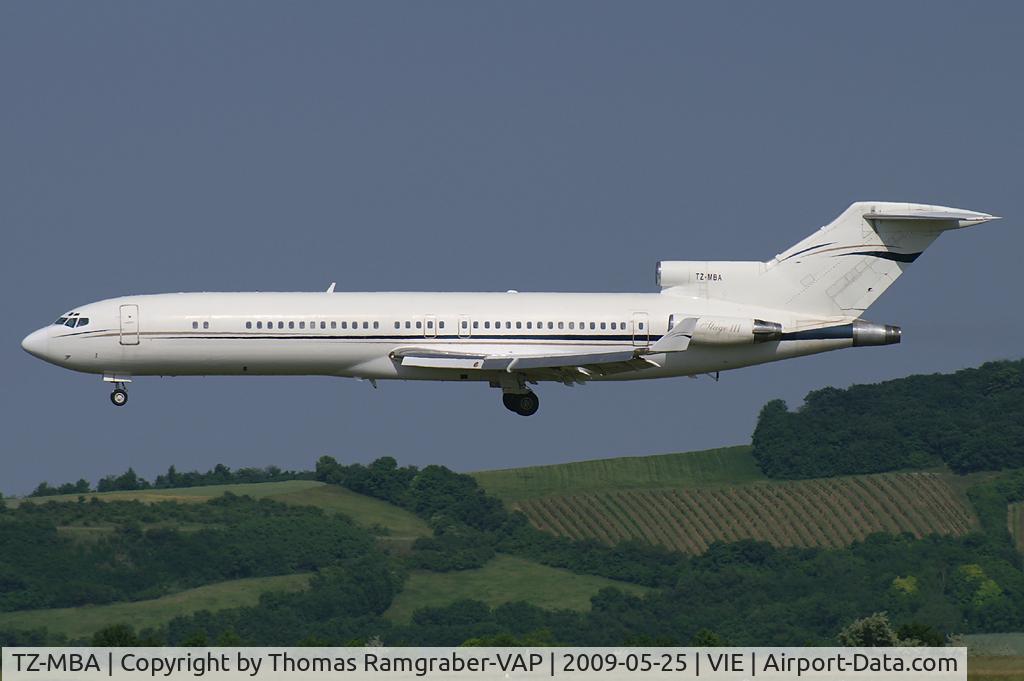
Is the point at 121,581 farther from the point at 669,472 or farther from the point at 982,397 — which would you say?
the point at 982,397

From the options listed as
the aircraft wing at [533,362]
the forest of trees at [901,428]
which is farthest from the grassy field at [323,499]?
the aircraft wing at [533,362]

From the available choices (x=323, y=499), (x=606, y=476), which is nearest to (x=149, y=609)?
(x=323, y=499)

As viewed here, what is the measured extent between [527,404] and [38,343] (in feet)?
48.6

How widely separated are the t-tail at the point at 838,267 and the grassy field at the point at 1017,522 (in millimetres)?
77402

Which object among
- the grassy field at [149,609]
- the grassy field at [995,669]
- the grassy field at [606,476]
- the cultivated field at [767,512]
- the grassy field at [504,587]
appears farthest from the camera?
the grassy field at [606,476]

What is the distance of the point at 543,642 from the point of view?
8681 centimetres

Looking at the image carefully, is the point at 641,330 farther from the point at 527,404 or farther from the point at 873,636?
the point at 873,636

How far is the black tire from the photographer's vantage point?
204 feet

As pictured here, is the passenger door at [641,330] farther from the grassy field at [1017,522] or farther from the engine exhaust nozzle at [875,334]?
the grassy field at [1017,522]

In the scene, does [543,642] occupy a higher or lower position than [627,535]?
lower

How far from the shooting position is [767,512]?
13862 cm

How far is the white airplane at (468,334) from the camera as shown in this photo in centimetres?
5900

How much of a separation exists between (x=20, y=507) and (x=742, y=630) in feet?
161

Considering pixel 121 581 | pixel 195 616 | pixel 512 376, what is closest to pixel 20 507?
pixel 121 581
